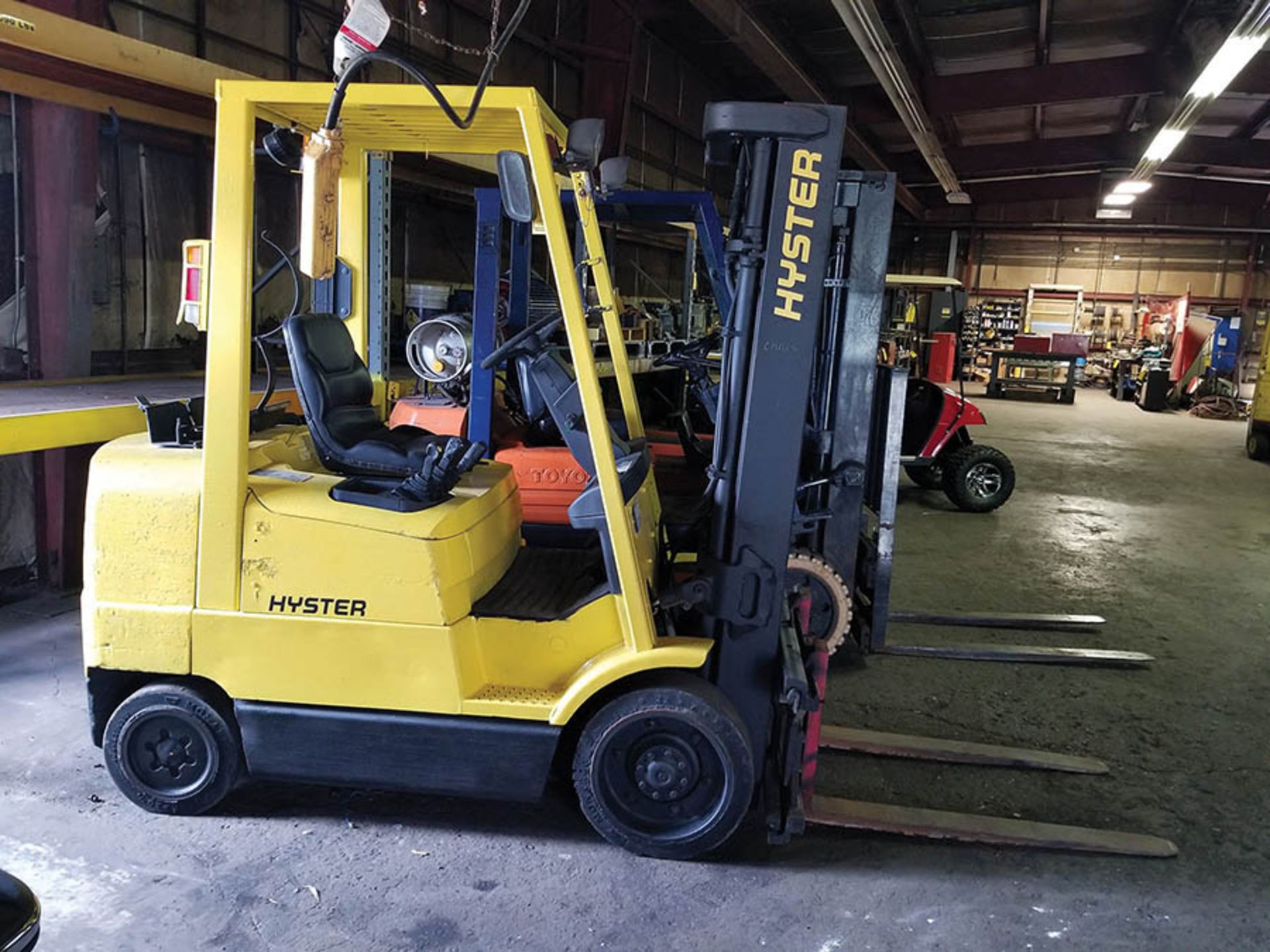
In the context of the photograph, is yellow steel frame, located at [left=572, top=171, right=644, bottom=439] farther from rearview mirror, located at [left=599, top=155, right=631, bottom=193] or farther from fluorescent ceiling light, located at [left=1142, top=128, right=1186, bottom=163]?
fluorescent ceiling light, located at [left=1142, top=128, right=1186, bottom=163]

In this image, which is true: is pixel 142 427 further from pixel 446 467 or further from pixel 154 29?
pixel 154 29

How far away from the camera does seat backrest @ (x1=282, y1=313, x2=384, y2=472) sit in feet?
9.62

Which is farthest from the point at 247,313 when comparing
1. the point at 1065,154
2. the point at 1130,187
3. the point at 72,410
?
the point at 1130,187

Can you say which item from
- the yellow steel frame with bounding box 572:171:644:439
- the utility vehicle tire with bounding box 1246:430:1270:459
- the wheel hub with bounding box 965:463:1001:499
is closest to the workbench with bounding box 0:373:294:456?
the yellow steel frame with bounding box 572:171:644:439

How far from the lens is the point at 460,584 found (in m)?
2.83

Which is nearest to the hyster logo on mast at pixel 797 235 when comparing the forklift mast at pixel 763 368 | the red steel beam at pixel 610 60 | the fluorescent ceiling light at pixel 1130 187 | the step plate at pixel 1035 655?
the forklift mast at pixel 763 368

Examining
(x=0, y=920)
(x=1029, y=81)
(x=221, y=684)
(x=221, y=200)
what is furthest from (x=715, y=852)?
(x=1029, y=81)

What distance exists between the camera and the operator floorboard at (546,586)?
9.68 ft

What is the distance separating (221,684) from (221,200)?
1.47m

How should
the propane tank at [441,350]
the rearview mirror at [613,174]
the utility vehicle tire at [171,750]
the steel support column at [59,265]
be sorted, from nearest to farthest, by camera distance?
the utility vehicle tire at [171,750], the rearview mirror at [613,174], the steel support column at [59,265], the propane tank at [441,350]

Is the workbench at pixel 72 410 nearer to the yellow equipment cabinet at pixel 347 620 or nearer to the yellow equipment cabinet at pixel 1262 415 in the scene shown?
the yellow equipment cabinet at pixel 347 620

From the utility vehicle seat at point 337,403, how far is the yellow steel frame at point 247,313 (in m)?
0.27

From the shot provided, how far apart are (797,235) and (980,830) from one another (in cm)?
209

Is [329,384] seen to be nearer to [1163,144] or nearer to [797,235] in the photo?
[797,235]
